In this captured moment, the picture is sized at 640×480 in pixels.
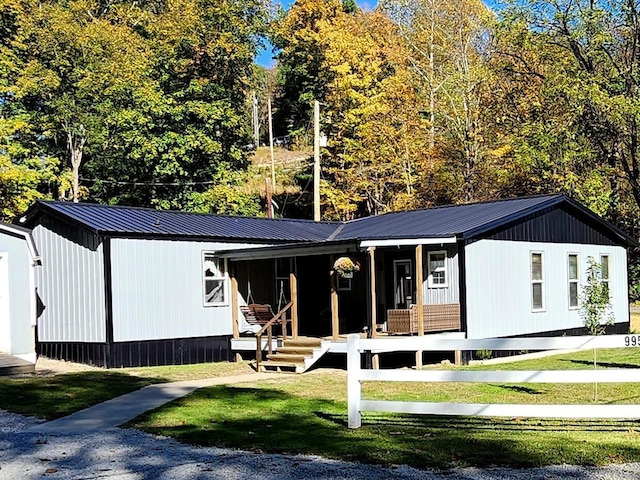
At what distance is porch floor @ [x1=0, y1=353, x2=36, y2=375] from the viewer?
1480 cm

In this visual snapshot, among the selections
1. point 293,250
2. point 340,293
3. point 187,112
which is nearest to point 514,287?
point 340,293

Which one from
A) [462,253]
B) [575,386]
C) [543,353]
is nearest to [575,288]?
[543,353]

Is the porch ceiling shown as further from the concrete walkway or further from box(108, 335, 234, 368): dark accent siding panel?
the concrete walkway

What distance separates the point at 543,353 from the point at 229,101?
1926 centimetres

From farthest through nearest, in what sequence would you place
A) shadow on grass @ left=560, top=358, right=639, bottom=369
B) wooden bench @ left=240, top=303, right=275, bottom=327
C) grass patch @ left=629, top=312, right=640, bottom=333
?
grass patch @ left=629, top=312, right=640, bottom=333 → wooden bench @ left=240, top=303, right=275, bottom=327 → shadow on grass @ left=560, top=358, right=639, bottom=369

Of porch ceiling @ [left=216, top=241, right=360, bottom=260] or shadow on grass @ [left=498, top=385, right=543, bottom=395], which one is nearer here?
shadow on grass @ [left=498, top=385, right=543, bottom=395]

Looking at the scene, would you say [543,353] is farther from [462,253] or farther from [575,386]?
[575,386]

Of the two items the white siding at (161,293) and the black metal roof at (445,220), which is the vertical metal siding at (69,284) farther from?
the black metal roof at (445,220)

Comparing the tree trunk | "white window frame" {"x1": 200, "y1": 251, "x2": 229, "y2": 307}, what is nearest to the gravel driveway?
"white window frame" {"x1": 200, "y1": 251, "x2": 229, "y2": 307}

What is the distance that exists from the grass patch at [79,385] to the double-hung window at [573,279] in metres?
9.25

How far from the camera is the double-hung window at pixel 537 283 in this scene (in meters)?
19.5

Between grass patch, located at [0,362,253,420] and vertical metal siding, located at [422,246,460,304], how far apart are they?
4.61 metres

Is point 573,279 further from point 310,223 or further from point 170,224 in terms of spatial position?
point 170,224

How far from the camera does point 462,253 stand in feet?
56.4
